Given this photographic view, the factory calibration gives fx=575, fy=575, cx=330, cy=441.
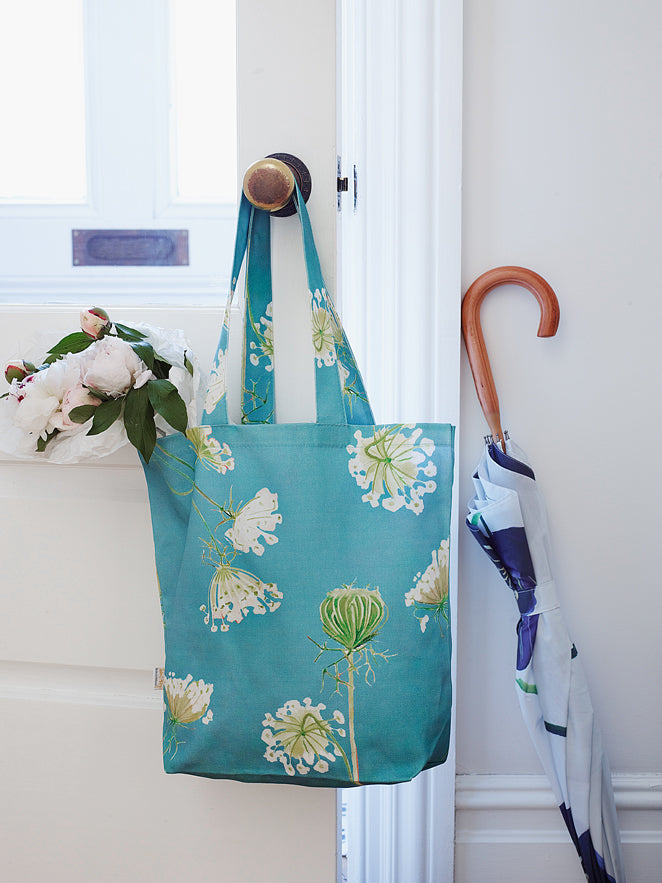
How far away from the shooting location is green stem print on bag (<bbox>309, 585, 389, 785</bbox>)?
0.52m

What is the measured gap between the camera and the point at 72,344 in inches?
20.2

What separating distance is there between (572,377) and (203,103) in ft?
1.92

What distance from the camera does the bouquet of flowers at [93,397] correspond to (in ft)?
1.61

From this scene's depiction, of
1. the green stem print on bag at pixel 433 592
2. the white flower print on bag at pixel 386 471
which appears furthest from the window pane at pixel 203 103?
the green stem print on bag at pixel 433 592

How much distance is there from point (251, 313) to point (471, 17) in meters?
0.56

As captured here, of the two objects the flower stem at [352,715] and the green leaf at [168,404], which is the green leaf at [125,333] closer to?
the green leaf at [168,404]

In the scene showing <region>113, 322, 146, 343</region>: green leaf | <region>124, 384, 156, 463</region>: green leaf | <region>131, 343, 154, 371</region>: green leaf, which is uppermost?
<region>113, 322, 146, 343</region>: green leaf

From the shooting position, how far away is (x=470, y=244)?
808 mm

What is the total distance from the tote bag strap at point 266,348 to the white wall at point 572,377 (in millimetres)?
317

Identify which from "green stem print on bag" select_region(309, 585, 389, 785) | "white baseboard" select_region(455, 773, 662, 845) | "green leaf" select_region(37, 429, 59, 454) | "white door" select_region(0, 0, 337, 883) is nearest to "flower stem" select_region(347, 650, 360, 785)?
"green stem print on bag" select_region(309, 585, 389, 785)

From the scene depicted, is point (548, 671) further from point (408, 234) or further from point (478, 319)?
point (408, 234)

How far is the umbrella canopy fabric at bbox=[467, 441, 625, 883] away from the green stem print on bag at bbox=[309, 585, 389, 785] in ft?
0.91

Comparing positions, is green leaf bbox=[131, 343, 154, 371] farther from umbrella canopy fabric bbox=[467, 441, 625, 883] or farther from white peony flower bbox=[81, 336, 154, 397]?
umbrella canopy fabric bbox=[467, 441, 625, 883]

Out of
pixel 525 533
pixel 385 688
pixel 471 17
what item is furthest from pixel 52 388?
pixel 471 17
